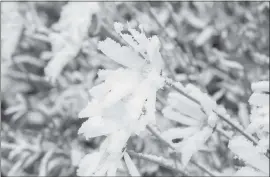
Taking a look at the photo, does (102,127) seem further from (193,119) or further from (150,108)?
(193,119)

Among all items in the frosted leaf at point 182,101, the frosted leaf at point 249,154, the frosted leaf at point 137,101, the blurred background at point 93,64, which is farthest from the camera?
the blurred background at point 93,64

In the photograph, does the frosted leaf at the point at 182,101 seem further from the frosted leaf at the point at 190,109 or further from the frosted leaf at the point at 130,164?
the frosted leaf at the point at 130,164

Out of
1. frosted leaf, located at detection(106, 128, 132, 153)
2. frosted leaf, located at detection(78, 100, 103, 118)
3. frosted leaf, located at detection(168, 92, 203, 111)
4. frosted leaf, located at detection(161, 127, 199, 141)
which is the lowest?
frosted leaf, located at detection(106, 128, 132, 153)

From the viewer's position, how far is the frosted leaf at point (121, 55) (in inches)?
26.7

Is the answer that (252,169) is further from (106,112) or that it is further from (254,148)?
(106,112)

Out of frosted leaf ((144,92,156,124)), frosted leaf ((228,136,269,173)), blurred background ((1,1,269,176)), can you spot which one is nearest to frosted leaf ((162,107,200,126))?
frosted leaf ((228,136,269,173))

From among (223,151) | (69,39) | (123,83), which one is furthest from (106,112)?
(223,151)

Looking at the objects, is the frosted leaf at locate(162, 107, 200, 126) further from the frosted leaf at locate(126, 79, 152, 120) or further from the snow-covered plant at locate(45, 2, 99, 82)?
the snow-covered plant at locate(45, 2, 99, 82)

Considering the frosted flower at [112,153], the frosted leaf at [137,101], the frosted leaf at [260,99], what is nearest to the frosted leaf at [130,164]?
the frosted flower at [112,153]

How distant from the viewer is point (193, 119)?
87 cm

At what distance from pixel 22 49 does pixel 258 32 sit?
1378 millimetres

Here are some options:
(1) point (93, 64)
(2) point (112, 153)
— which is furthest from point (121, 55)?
(1) point (93, 64)

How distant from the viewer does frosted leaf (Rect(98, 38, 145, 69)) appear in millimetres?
678

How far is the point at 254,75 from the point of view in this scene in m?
1.69
